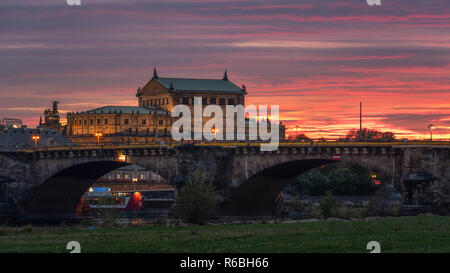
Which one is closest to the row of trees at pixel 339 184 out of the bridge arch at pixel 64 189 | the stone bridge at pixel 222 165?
the bridge arch at pixel 64 189

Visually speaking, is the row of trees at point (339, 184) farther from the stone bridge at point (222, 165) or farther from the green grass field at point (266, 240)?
the green grass field at point (266, 240)

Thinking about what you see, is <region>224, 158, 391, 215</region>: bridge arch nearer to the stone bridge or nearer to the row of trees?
the stone bridge

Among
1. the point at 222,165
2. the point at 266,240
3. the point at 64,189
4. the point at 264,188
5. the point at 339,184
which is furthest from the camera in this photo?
the point at 339,184

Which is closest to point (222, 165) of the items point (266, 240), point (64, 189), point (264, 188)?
point (264, 188)

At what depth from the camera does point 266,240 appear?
4803 cm

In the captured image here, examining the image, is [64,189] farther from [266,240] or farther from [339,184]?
[266,240]

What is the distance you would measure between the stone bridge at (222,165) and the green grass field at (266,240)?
2575 centimetres

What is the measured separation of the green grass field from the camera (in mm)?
42875

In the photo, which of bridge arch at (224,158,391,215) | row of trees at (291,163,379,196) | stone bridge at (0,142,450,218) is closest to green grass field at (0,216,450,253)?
stone bridge at (0,142,450,218)

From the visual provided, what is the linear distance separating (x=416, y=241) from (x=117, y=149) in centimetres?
7315

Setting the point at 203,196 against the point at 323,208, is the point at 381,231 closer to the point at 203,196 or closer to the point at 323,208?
the point at 203,196

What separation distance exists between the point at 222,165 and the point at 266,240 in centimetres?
5335

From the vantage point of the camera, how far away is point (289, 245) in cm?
4422
